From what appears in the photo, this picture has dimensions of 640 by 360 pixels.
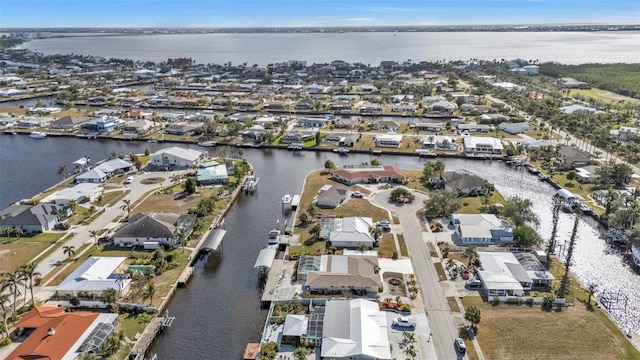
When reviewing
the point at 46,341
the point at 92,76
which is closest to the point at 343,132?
the point at 46,341

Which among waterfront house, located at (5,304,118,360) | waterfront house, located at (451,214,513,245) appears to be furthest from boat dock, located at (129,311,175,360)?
waterfront house, located at (451,214,513,245)

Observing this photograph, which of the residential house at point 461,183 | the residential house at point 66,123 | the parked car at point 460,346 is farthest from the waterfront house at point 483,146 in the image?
the residential house at point 66,123

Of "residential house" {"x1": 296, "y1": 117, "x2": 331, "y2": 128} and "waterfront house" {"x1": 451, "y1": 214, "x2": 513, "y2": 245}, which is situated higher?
"residential house" {"x1": 296, "y1": 117, "x2": 331, "y2": 128}

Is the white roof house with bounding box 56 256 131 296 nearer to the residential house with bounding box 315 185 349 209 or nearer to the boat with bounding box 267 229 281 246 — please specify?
the boat with bounding box 267 229 281 246

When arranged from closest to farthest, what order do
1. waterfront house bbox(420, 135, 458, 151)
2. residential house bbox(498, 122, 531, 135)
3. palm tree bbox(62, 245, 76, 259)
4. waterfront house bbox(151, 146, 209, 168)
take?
1. palm tree bbox(62, 245, 76, 259)
2. waterfront house bbox(151, 146, 209, 168)
3. waterfront house bbox(420, 135, 458, 151)
4. residential house bbox(498, 122, 531, 135)

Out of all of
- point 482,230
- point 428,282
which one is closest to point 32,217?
point 428,282

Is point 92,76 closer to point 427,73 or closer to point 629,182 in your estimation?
point 427,73

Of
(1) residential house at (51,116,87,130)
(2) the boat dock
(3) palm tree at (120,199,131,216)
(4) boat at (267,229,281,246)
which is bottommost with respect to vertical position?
(2) the boat dock

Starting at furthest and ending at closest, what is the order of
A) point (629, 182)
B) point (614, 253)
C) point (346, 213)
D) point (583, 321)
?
1. point (629, 182)
2. point (346, 213)
3. point (614, 253)
4. point (583, 321)
